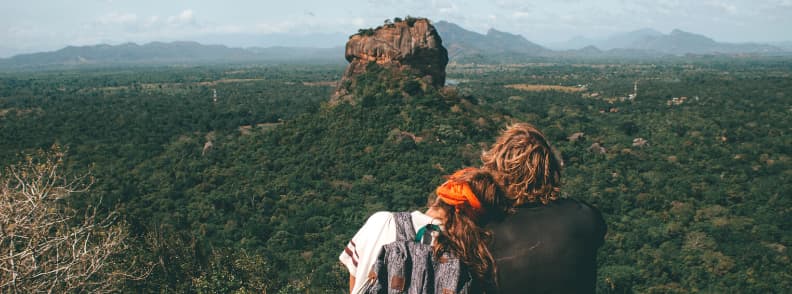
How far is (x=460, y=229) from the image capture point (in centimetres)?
245

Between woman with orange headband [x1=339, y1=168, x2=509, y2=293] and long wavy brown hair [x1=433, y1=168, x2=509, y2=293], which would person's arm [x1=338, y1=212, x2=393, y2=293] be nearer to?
woman with orange headband [x1=339, y1=168, x2=509, y2=293]

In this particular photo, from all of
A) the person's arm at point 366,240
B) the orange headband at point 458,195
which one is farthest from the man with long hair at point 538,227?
the person's arm at point 366,240

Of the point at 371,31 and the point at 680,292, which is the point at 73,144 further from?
the point at 680,292

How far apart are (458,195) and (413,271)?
1.36ft

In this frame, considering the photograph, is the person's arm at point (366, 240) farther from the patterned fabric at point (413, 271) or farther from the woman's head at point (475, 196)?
the woman's head at point (475, 196)

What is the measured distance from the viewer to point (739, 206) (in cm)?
2522

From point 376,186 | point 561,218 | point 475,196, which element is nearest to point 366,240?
point 475,196

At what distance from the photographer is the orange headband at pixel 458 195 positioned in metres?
2.48

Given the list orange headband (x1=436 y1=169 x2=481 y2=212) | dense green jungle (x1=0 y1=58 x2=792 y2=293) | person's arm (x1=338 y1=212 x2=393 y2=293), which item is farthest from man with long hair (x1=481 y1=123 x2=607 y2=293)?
dense green jungle (x1=0 y1=58 x2=792 y2=293)

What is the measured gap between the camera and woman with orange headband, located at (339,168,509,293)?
247cm

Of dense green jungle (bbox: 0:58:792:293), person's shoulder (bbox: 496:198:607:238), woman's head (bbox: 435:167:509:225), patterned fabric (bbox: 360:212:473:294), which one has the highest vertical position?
woman's head (bbox: 435:167:509:225)

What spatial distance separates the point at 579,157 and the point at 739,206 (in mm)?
8522

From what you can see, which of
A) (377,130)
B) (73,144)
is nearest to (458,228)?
(377,130)

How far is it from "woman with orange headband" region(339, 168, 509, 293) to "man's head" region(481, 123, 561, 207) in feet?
0.47
